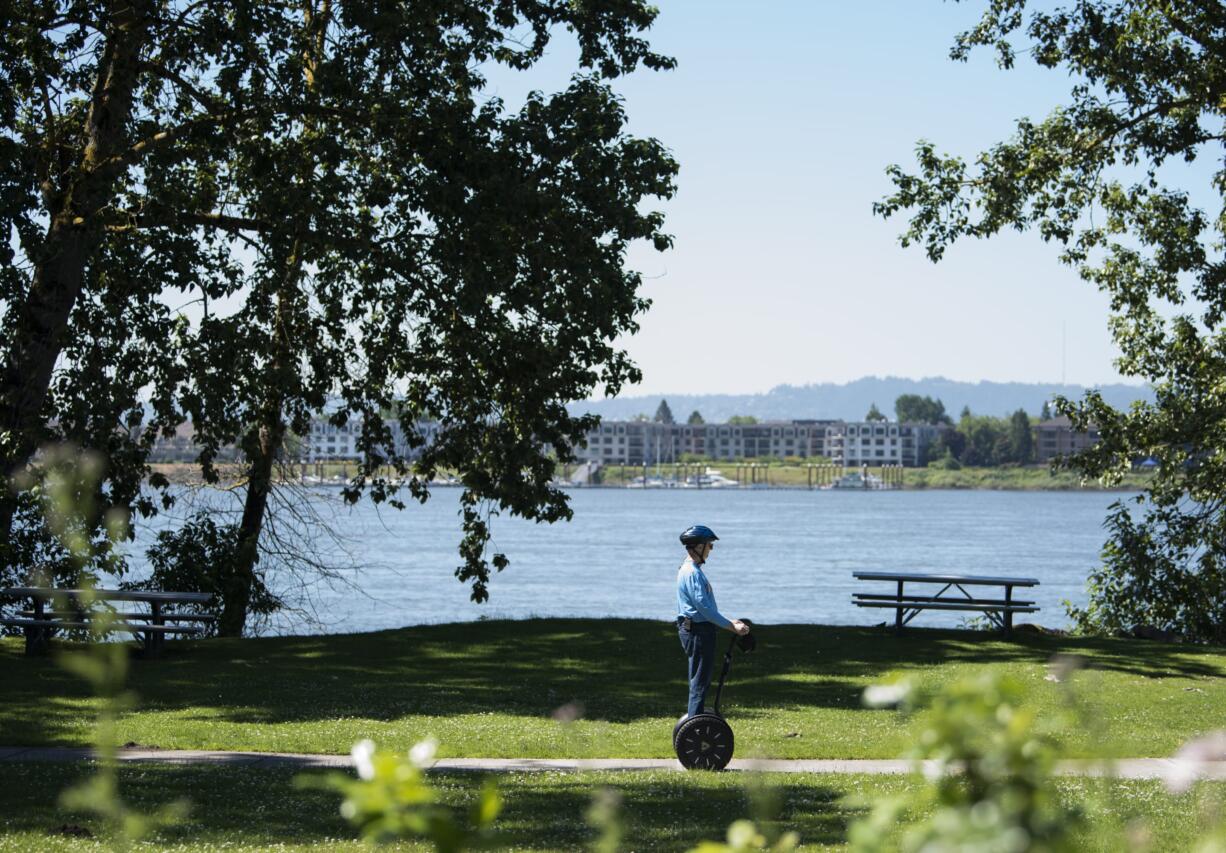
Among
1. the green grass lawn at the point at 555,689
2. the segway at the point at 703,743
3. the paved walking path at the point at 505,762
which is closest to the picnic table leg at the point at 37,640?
the green grass lawn at the point at 555,689

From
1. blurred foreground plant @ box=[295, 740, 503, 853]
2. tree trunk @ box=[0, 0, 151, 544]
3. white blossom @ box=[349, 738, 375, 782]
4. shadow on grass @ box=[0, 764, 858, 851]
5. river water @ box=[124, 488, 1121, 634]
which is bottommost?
river water @ box=[124, 488, 1121, 634]

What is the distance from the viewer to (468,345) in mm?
20000

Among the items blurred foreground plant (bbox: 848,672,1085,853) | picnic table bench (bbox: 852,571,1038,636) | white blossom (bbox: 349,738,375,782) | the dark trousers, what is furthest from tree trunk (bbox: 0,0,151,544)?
blurred foreground plant (bbox: 848,672,1085,853)

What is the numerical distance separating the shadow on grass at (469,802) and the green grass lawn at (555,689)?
0.58 metres

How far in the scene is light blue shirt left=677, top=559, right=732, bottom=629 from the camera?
11086 millimetres

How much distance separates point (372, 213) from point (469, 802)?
12.5m

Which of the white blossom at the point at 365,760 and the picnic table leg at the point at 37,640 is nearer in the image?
the white blossom at the point at 365,760

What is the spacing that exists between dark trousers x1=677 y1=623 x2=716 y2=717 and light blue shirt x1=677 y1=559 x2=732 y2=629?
0.10m

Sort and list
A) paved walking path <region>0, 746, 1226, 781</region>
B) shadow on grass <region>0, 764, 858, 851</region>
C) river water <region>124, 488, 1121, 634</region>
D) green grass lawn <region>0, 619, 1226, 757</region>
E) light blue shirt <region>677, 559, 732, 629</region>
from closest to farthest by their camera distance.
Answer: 1. shadow on grass <region>0, 764, 858, 851</region>
2. light blue shirt <region>677, 559, 732, 629</region>
3. paved walking path <region>0, 746, 1226, 781</region>
4. green grass lawn <region>0, 619, 1226, 757</region>
5. river water <region>124, 488, 1121, 634</region>

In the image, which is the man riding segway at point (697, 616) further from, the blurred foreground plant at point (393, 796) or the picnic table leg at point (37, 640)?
the picnic table leg at point (37, 640)

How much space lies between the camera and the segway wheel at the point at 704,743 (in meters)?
11.2

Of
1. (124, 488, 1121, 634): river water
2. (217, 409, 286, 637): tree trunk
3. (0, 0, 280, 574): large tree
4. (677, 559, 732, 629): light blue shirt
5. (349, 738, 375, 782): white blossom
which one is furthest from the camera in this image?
(124, 488, 1121, 634): river water

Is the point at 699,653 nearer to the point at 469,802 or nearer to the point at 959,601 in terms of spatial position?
the point at 469,802

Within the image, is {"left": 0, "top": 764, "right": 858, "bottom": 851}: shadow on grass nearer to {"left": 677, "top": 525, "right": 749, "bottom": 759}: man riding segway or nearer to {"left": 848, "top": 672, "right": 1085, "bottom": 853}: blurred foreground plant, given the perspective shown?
{"left": 677, "top": 525, "right": 749, "bottom": 759}: man riding segway
